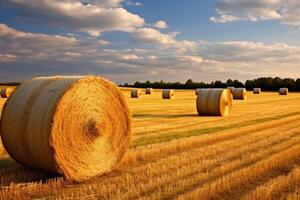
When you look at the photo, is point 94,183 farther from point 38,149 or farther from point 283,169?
point 283,169

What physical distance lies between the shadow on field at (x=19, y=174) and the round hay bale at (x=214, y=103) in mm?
12782

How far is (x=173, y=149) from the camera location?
32.2 feet

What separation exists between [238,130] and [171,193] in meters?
7.65

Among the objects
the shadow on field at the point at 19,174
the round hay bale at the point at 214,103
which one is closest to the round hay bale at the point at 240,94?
the round hay bale at the point at 214,103

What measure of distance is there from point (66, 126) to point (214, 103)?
1297 centimetres

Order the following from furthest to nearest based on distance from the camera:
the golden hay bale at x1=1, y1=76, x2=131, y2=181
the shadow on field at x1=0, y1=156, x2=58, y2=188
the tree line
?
the tree line
the golden hay bale at x1=1, y1=76, x2=131, y2=181
the shadow on field at x1=0, y1=156, x2=58, y2=188

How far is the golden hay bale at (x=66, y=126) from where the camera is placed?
22.6ft

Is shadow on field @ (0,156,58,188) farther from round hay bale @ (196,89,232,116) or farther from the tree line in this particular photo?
the tree line

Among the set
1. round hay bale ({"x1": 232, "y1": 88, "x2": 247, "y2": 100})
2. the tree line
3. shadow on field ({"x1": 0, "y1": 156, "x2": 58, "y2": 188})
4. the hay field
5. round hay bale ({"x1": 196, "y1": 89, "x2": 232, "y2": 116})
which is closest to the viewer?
the hay field

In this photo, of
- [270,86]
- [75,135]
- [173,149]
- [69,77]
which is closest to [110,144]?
[75,135]

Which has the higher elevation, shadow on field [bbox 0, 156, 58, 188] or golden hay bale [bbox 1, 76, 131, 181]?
golden hay bale [bbox 1, 76, 131, 181]

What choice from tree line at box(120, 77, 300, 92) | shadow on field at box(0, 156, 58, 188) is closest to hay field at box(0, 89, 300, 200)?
shadow on field at box(0, 156, 58, 188)

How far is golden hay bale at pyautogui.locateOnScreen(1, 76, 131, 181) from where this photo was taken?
22.6 feet

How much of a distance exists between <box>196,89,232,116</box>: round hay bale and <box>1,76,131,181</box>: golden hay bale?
1137 centimetres
